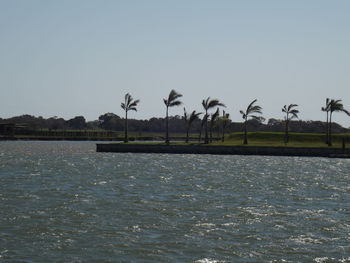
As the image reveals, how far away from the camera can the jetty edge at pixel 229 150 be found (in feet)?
264

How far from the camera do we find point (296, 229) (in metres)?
20.4

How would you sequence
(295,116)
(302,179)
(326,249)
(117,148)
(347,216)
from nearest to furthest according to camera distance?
(326,249)
(347,216)
(302,179)
(117,148)
(295,116)

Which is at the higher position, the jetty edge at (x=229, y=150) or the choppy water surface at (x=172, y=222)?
the jetty edge at (x=229, y=150)

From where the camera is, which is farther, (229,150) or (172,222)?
(229,150)

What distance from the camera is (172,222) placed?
70.3 feet

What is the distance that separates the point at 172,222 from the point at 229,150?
209 feet

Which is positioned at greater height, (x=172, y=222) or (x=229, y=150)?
(x=229, y=150)

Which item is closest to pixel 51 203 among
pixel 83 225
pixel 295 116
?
pixel 83 225

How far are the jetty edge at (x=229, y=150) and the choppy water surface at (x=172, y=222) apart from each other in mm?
43889

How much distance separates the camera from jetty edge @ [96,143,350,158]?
80475mm

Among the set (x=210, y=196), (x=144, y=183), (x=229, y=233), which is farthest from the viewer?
(x=144, y=183)

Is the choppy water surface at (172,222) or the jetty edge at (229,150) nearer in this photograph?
the choppy water surface at (172,222)

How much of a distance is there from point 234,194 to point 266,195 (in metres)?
1.89

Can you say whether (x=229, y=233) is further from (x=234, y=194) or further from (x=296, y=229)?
(x=234, y=194)
